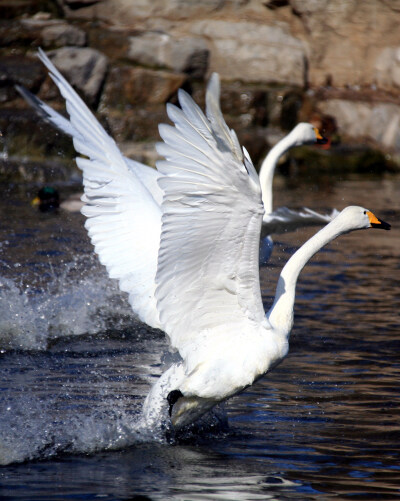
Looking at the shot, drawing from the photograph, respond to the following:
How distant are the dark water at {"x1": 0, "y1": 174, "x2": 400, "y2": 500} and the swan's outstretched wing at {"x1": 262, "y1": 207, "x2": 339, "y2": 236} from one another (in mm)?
980

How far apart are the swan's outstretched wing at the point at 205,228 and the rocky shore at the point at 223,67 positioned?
474 inches

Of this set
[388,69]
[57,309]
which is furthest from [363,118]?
[57,309]

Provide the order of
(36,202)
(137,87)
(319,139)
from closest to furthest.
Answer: (319,139) < (36,202) < (137,87)

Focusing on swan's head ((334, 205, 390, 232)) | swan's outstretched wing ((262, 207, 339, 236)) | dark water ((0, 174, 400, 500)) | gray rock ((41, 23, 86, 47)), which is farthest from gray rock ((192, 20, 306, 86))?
swan's head ((334, 205, 390, 232))

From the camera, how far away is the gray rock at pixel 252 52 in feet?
69.0

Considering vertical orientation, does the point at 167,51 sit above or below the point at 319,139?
below

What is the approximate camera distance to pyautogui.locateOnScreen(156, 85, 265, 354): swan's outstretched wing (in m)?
4.29

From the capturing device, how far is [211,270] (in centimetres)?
476

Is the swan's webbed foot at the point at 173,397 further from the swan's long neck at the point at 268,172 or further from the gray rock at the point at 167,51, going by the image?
the gray rock at the point at 167,51

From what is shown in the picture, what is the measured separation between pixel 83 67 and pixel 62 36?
1315 mm

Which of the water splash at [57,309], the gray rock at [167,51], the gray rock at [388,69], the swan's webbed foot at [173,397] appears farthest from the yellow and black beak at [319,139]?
the gray rock at [388,69]

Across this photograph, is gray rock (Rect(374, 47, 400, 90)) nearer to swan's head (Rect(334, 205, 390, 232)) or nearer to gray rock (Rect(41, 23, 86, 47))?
gray rock (Rect(41, 23, 86, 47))

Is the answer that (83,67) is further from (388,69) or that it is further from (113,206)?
(113,206)

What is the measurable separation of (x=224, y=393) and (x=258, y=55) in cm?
1715
